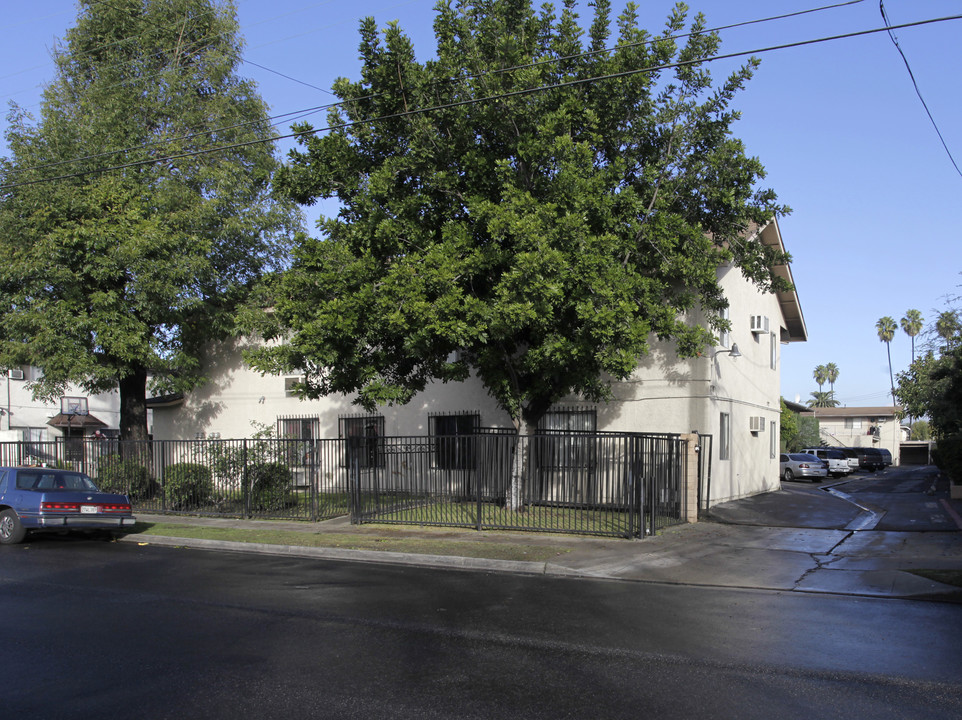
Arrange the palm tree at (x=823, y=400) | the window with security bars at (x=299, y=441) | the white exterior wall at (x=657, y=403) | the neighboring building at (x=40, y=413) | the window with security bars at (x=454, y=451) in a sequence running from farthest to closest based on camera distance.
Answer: the palm tree at (x=823, y=400) → the neighboring building at (x=40, y=413) → the white exterior wall at (x=657, y=403) → the window with security bars at (x=299, y=441) → the window with security bars at (x=454, y=451)

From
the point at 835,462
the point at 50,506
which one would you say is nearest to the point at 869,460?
the point at 835,462

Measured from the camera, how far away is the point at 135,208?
21.5 metres

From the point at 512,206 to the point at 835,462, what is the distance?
35.1 metres

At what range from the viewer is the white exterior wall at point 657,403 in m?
18.4

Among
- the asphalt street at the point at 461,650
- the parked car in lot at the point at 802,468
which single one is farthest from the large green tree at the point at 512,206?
the parked car in lot at the point at 802,468

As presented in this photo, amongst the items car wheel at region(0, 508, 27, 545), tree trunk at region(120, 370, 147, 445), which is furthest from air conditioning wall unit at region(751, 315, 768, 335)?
tree trunk at region(120, 370, 147, 445)

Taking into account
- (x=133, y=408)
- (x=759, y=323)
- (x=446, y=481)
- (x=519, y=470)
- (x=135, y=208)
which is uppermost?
(x=135, y=208)

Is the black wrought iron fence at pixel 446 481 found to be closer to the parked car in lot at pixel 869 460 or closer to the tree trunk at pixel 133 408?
the tree trunk at pixel 133 408

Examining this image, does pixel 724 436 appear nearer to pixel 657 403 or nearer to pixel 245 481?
pixel 657 403

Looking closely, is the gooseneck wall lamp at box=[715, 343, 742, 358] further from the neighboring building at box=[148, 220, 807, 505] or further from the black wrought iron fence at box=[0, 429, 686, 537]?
the black wrought iron fence at box=[0, 429, 686, 537]

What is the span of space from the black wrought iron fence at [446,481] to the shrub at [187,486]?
3 cm

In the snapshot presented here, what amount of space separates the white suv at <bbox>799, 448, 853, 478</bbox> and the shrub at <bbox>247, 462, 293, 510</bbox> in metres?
32.3

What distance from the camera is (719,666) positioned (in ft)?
21.2

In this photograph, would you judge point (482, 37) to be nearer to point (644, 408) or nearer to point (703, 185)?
point (703, 185)
